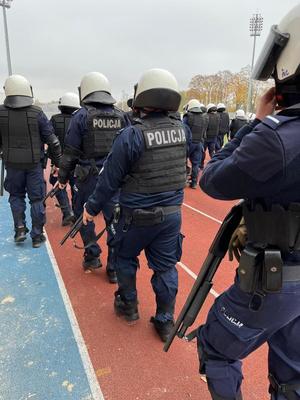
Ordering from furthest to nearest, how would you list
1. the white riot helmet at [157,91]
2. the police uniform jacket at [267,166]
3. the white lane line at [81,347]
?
the white riot helmet at [157,91] < the white lane line at [81,347] < the police uniform jacket at [267,166]

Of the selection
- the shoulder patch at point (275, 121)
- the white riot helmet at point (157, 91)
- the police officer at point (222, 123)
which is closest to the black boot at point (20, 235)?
the white riot helmet at point (157, 91)

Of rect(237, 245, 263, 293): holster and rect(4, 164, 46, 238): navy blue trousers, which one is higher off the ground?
rect(237, 245, 263, 293): holster

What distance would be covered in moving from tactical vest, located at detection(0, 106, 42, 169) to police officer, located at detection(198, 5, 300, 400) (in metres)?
Answer: 3.30

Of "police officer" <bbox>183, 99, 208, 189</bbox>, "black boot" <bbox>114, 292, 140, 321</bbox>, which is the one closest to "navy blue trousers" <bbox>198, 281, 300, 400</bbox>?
"black boot" <bbox>114, 292, 140, 321</bbox>

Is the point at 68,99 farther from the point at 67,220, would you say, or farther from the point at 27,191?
the point at 67,220

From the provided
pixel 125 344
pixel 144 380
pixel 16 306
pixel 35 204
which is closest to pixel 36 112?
Result: pixel 35 204

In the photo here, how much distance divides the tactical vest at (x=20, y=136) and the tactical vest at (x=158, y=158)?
221cm

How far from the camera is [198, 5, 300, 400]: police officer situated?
1230mm

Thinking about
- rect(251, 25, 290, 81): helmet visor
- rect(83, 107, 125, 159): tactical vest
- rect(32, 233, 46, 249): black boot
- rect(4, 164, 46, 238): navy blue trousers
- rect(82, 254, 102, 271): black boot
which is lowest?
rect(32, 233, 46, 249): black boot

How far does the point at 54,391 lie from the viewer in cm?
220

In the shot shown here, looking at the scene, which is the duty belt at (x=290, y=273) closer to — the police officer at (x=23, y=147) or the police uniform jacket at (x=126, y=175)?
the police uniform jacket at (x=126, y=175)

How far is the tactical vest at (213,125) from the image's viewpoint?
414 inches

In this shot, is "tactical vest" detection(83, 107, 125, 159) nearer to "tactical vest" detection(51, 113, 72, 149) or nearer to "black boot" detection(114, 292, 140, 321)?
"black boot" detection(114, 292, 140, 321)

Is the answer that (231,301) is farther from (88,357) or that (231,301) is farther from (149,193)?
(88,357)
